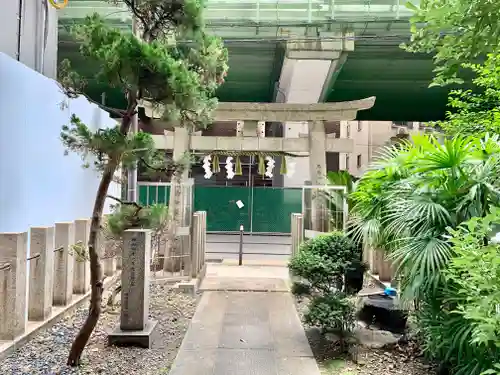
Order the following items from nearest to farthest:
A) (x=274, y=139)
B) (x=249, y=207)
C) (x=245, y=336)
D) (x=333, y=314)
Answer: (x=333, y=314) < (x=245, y=336) < (x=274, y=139) < (x=249, y=207)

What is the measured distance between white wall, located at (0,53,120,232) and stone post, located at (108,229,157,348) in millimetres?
1432

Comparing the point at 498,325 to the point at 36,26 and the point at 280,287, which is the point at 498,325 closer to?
the point at 280,287

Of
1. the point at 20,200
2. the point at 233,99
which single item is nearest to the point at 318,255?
the point at 20,200

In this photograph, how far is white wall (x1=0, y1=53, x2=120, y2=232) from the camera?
497cm

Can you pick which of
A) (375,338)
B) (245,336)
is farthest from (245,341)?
(375,338)

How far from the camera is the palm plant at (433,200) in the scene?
3820mm

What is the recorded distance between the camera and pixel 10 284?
4422 mm

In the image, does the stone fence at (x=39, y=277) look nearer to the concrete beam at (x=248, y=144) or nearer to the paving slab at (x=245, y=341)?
the paving slab at (x=245, y=341)

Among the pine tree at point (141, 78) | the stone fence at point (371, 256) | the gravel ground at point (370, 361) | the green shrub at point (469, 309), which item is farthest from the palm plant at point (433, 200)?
the stone fence at point (371, 256)

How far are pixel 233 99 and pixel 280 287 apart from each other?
8.55 m

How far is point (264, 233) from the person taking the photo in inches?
572

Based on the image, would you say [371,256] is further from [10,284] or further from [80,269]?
[10,284]

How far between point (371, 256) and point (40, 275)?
5.88 meters

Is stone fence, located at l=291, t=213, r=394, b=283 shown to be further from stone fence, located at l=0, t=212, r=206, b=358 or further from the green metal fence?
the green metal fence
